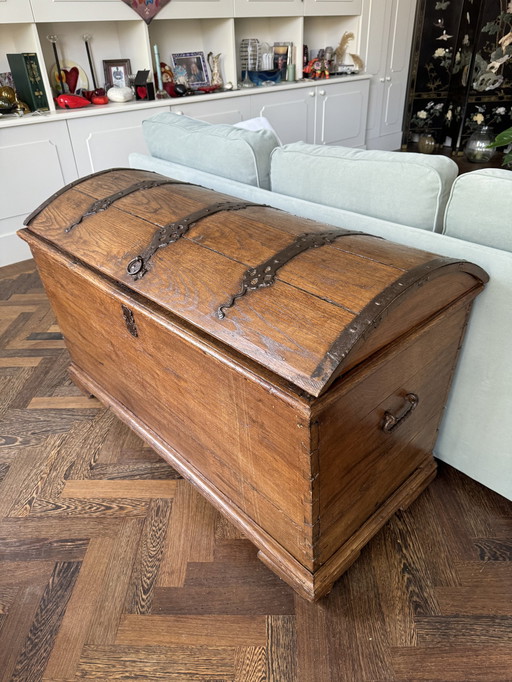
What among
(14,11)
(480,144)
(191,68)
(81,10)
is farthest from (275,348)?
(480,144)

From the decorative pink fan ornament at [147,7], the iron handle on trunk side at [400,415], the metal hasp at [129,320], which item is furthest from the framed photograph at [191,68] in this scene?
the iron handle on trunk side at [400,415]

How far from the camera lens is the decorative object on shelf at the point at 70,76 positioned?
2956 mm

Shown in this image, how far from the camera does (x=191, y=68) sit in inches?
140

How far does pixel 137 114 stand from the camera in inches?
119

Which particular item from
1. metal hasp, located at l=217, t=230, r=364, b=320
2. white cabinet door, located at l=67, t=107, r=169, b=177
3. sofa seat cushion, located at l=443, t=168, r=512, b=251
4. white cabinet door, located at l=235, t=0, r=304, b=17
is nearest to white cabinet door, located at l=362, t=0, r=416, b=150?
white cabinet door, located at l=235, t=0, r=304, b=17

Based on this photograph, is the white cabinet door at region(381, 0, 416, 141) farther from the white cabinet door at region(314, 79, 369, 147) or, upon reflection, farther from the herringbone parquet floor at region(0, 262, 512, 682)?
the herringbone parquet floor at region(0, 262, 512, 682)

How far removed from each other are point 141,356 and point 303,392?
0.59 metres

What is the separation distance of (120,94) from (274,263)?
268 cm

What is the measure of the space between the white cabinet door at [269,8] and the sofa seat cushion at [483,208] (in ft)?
10.0

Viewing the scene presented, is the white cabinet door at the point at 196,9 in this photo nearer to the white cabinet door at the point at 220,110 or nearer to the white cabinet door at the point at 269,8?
the white cabinet door at the point at 269,8

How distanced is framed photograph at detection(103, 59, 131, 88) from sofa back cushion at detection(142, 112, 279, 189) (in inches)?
67.6

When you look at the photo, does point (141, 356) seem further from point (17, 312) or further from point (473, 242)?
point (17, 312)

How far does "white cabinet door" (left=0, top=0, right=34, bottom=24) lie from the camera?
244cm

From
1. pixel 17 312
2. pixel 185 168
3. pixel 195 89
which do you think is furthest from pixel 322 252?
pixel 195 89
